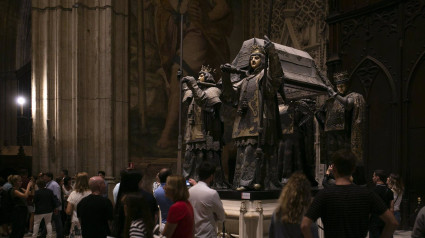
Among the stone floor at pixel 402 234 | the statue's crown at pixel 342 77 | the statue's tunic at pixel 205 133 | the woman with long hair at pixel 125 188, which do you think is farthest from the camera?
the stone floor at pixel 402 234

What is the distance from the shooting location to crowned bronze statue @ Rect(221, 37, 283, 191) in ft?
25.6

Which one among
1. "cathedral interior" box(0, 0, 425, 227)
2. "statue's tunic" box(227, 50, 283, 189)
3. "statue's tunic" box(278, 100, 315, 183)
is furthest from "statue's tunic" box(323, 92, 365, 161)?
"cathedral interior" box(0, 0, 425, 227)

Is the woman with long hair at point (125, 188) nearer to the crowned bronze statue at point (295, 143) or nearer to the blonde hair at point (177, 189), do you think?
the blonde hair at point (177, 189)

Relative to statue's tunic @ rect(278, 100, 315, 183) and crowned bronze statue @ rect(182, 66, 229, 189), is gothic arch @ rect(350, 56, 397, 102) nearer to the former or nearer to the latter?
statue's tunic @ rect(278, 100, 315, 183)

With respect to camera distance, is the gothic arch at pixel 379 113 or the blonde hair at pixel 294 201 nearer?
the blonde hair at pixel 294 201

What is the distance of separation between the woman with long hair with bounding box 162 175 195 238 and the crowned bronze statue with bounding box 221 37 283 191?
314 cm

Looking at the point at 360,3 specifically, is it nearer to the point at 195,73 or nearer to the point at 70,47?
the point at 195,73

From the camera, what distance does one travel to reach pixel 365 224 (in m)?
3.71

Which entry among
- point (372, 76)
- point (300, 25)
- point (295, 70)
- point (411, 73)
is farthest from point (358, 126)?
point (300, 25)

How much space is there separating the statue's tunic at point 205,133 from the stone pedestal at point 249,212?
1695mm

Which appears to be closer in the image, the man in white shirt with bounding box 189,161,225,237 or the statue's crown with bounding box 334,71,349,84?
the man in white shirt with bounding box 189,161,225,237

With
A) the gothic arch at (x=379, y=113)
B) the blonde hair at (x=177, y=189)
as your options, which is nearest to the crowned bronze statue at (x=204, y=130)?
the gothic arch at (x=379, y=113)

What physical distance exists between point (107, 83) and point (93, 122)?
1.23 meters

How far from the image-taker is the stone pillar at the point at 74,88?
49.3 feet
